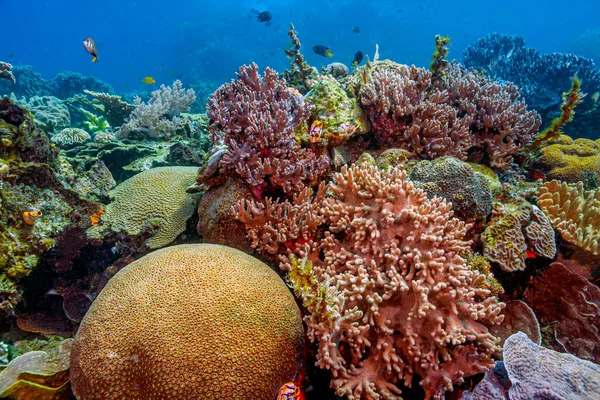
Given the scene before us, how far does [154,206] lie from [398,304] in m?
3.23

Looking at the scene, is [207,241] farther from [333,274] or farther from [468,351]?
[468,351]

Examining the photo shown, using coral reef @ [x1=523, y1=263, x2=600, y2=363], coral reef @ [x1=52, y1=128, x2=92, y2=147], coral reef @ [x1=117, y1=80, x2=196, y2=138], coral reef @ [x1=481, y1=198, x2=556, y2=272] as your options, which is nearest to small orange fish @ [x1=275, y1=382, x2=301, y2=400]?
coral reef @ [x1=481, y1=198, x2=556, y2=272]

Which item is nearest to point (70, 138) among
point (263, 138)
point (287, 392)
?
point (263, 138)

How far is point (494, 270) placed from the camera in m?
3.00

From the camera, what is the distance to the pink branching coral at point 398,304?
2107mm

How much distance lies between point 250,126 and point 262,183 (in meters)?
0.68

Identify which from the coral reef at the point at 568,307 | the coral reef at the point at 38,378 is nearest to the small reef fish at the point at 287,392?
the coral reef at the point at 38,378

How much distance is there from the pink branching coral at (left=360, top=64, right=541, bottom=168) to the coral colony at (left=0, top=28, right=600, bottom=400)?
3cm

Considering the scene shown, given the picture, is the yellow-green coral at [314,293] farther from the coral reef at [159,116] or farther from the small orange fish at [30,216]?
the coral reef at [159,116]

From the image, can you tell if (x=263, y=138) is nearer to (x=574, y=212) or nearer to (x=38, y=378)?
(x=38, y=378)

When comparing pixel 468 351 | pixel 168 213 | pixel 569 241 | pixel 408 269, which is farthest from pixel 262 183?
pixel 569 241

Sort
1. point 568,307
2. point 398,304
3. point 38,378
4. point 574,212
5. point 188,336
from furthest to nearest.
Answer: point 574,212 < point 568,307 < point 398,304 < point 38,378 < point 188,336

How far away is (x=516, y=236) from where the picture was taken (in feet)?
9.92

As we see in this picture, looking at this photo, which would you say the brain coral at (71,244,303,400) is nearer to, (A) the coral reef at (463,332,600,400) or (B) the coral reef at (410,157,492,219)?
(A) the coral reef at (463,332,600,400)
